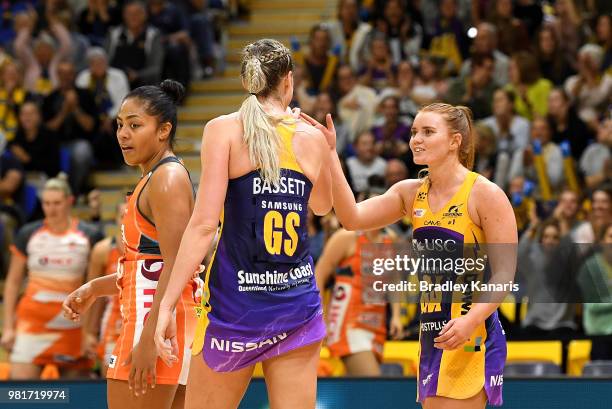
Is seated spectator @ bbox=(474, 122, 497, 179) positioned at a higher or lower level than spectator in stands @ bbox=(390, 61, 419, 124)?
lower

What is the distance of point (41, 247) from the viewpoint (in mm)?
8414

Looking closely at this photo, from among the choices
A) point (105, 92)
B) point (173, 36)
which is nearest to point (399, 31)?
point (173, 36)

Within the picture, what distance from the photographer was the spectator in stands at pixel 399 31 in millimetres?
11953

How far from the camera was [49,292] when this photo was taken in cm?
844

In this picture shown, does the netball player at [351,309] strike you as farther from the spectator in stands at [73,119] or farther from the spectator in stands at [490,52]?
the spectator in stands at [73,119]

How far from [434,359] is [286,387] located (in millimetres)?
812

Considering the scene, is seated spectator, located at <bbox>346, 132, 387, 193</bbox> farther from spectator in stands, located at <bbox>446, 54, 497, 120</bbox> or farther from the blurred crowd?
spectator in stands, located at <bbox>446, 54, 497, 120</bbox>

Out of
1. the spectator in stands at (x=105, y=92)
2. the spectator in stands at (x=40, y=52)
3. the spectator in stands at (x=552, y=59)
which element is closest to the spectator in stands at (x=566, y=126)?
the spectator in stands at (x=552, y=59)

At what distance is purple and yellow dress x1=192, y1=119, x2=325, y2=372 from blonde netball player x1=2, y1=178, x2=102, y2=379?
4.74m

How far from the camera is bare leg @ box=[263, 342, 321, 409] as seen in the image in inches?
151

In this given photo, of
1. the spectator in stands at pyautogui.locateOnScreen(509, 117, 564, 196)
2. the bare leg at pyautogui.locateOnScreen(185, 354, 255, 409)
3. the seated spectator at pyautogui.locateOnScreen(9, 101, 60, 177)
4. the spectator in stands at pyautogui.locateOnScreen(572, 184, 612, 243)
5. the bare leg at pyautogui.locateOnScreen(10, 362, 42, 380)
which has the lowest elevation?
the bare leg at pyautogui.locateOnScreen(10, 362, 42, 380)

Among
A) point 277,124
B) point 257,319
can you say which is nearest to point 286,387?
point 257,319

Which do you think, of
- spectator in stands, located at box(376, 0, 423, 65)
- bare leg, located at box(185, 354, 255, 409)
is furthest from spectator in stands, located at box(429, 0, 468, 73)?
bare leg, located at box(185, 354, 255, 409)

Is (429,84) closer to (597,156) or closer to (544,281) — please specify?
(597,156)
